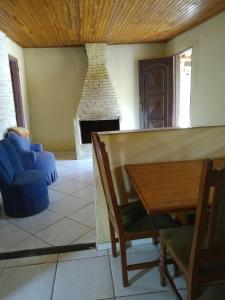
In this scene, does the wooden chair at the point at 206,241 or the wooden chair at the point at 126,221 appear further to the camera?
the wooden chair at the point at 126,221

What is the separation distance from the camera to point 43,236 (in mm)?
2432

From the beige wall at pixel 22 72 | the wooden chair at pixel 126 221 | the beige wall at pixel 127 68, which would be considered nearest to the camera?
the wooden chair at pixel 126 221

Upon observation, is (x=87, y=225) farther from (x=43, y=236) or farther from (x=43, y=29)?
(x=43, y=29)

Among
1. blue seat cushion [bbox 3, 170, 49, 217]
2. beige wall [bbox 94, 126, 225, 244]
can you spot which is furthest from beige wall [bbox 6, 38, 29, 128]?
beige wall [bbox 94, 126, 225, 244]

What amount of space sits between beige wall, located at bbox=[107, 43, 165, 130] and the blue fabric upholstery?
3.28 meters

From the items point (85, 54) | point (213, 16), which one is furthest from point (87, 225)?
point (85, 54)

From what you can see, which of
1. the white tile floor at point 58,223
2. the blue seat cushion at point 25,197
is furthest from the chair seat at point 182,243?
the blue seat cushion at point 25,197

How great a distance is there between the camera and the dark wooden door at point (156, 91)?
17.8 feet

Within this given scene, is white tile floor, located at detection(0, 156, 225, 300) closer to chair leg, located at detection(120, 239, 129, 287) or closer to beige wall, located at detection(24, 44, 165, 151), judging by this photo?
chair leg, located at detection(120, 239, 129, 287)

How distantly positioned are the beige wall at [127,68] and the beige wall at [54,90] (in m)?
0.70

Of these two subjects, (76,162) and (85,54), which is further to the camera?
(85,54)

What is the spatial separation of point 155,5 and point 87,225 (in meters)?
2.84

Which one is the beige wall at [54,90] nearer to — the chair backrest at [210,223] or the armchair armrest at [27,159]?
the armchair armrest at [27,159]

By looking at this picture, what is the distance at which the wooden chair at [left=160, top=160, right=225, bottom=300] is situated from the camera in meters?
1.02
